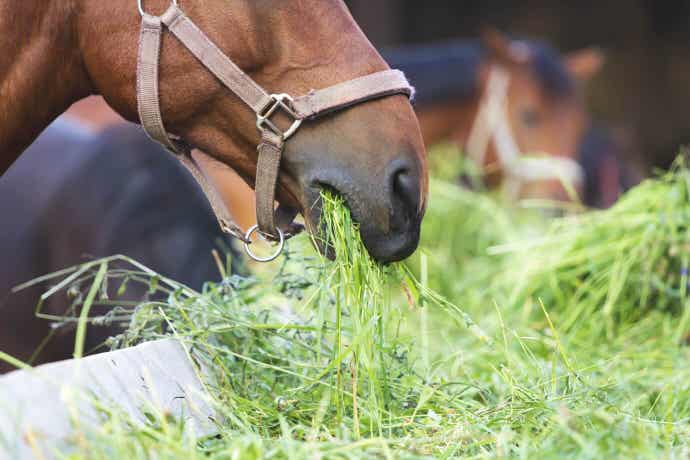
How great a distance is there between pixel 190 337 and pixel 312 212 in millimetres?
306

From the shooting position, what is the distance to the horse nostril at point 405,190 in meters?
1.40

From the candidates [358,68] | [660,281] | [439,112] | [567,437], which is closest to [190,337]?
[358,68]

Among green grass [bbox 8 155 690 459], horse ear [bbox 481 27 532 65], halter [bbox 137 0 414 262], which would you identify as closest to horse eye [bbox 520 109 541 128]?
horse ear [bbox 481 27 532 65]

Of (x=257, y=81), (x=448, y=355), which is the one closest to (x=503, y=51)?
(x=448, y=355)

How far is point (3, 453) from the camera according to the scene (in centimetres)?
105

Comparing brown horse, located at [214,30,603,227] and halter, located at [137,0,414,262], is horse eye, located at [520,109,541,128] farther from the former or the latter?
halter, located at [137,0,414,262]

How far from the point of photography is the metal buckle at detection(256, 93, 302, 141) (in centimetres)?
145

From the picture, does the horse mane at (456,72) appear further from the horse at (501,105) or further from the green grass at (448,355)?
the green grass at (448,355)

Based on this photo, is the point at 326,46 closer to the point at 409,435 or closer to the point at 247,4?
the point at 247,4

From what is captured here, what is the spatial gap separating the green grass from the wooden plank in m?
0.04

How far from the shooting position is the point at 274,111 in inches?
57.9

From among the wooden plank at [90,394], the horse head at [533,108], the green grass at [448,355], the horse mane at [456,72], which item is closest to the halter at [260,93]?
the green grass at [448,355]

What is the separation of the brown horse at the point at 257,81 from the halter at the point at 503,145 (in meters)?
3.32

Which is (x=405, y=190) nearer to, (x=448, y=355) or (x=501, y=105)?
(x=448, y=355)
